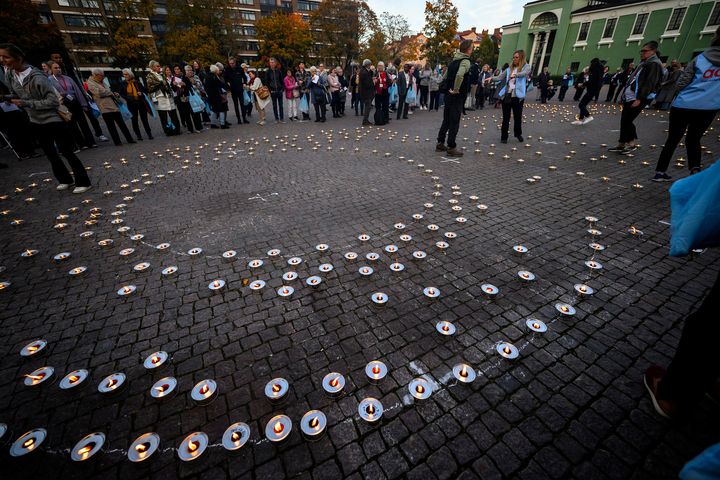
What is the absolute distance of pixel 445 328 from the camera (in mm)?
2773

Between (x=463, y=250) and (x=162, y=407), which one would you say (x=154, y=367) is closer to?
(x=162, y=407)

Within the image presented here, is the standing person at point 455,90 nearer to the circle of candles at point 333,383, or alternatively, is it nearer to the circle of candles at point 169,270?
the circle of candles at point 169,270

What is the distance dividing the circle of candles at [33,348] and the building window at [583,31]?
59897mm

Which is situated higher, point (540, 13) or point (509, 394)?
point (540, 13)

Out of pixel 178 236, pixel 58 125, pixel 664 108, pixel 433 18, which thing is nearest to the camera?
pixel 178 236

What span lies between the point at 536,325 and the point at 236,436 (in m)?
2.65

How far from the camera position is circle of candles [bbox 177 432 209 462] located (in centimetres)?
186

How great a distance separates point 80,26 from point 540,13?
75.6 m

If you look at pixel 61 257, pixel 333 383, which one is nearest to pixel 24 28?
pixel 61 257

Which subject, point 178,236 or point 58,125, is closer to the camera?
point 178,236

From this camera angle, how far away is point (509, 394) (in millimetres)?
2258

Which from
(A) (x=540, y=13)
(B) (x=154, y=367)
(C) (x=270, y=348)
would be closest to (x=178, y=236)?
(B) (x=154, y=367)

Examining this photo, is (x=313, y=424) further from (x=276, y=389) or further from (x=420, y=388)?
(x=420, y=388)

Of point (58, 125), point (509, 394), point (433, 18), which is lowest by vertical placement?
point (509, 394)
